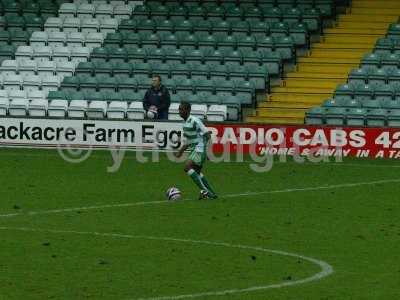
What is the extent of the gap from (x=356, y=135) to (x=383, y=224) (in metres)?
13.7

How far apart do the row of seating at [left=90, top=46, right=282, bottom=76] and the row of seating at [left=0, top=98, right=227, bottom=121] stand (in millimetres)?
3042

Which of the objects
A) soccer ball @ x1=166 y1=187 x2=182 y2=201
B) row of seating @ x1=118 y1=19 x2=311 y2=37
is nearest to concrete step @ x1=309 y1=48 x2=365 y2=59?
row of seating @ x1=118 y1=19 x2=311 y2=37

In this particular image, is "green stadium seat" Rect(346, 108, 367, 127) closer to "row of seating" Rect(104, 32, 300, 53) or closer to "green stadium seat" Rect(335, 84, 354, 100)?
"green stadium seat" Rect(335, 84, 354, 100)

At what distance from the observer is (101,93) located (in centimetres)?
3841

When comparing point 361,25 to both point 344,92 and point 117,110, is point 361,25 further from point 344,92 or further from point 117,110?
point 117,110

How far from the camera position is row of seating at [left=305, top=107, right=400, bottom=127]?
34.9 meters

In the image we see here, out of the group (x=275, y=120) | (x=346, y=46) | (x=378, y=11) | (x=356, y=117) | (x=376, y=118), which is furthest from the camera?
(x=378, y=11)

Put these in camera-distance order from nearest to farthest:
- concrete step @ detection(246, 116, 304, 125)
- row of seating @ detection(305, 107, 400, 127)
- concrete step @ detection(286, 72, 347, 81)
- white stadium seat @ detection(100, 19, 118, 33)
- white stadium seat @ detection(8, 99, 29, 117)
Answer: row of seating @ detection(305, 107, 400, 127)
concrete step @ detection(246, 116, 304, 125)
white stadium seat @ detection(8, 99, 29, 117)
concrete step @ detection(286, 72, 347, 81)
white stadium seat @ detection(100, 19, 118, 33)

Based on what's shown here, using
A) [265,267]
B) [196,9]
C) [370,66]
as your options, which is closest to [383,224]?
[265,267]

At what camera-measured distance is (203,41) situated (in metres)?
40.5

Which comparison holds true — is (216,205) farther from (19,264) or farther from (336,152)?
(336,152)

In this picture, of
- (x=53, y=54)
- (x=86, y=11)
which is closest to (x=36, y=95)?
(x=53, y=54)

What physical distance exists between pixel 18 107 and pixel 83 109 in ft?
6.65

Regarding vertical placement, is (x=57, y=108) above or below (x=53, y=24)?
below
